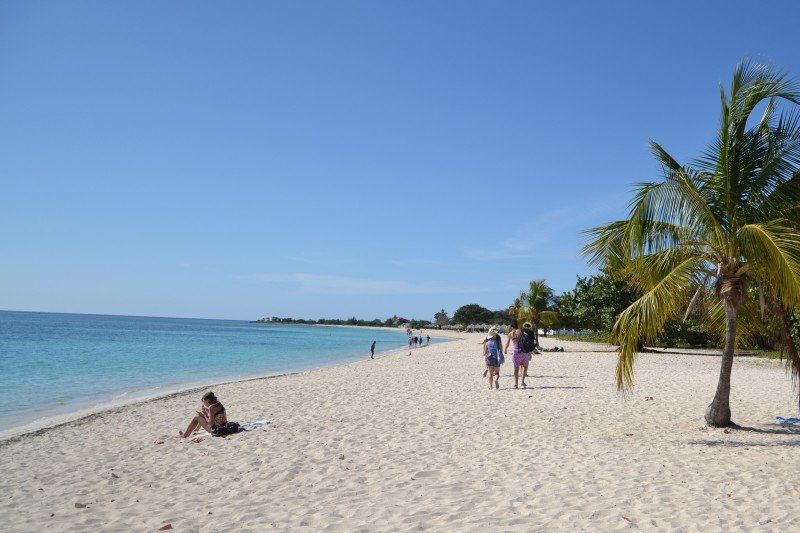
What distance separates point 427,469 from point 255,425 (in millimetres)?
4162

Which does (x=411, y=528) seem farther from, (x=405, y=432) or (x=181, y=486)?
(x=405, y=432)

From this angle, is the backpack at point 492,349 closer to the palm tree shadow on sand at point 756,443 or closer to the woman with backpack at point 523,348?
the woman with backpack at point 523,348

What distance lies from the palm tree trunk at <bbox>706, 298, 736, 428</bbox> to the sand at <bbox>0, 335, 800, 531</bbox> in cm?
25

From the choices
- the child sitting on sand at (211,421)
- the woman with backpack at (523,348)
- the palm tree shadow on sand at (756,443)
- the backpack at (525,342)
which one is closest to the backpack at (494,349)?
the woman with backpack at (523,348)

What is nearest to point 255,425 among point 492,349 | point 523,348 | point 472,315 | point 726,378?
point 492,349

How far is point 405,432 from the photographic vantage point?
841 cm

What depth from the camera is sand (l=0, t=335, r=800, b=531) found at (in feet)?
15.8

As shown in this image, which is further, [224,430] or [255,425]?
[255,425]

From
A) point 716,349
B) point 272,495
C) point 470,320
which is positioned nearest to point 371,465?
point 272,495

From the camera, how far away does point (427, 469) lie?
631cm

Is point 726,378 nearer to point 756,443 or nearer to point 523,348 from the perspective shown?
point 756,443

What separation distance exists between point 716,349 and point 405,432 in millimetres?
31723

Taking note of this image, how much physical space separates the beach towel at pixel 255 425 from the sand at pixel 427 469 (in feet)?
1.33

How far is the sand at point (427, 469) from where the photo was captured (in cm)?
482
